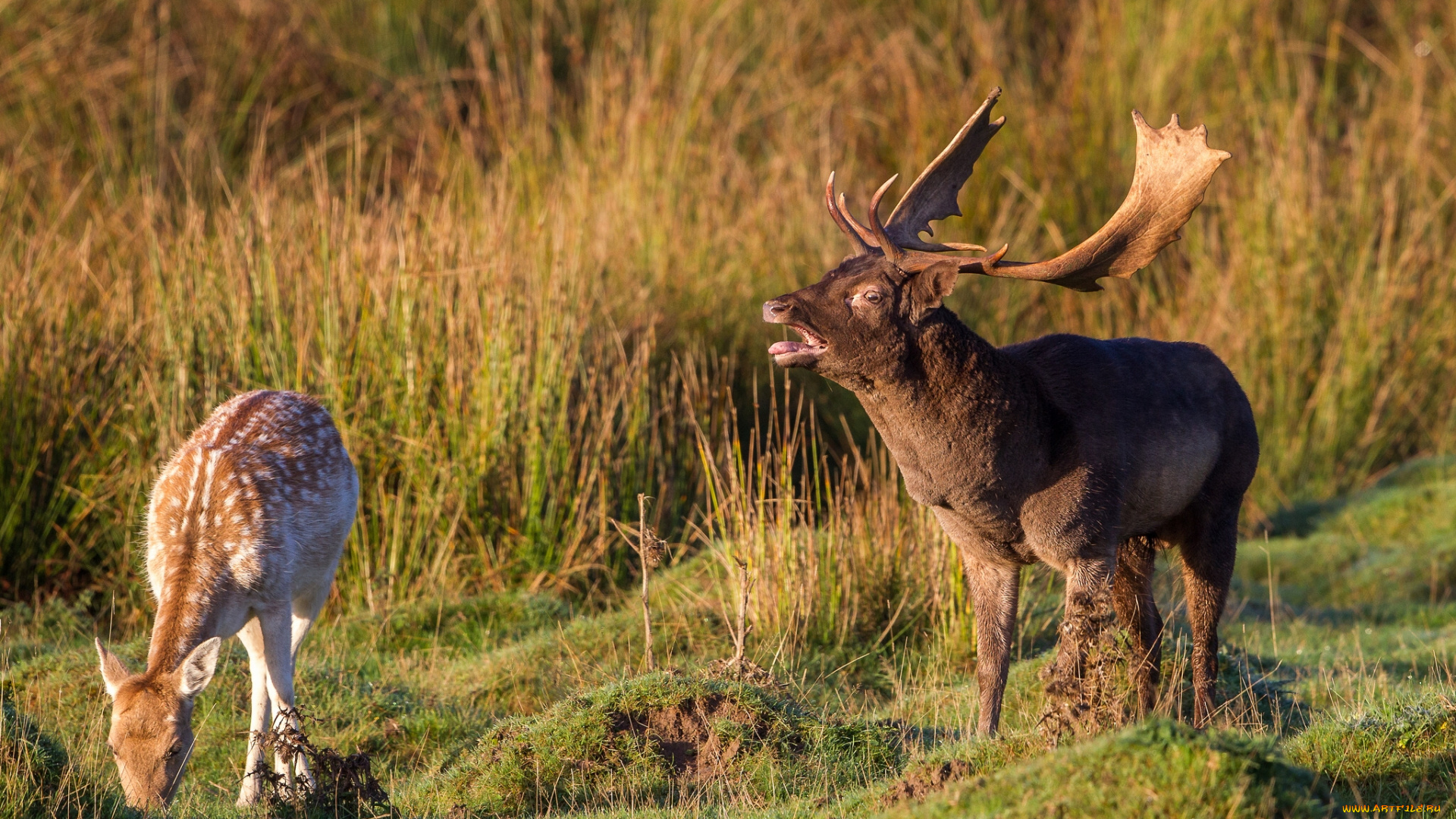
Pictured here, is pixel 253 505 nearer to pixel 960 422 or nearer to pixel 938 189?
pixel 960 422

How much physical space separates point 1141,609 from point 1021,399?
1307 mm

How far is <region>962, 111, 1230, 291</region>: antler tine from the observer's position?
5.39 m

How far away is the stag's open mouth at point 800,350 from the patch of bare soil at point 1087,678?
134 cm

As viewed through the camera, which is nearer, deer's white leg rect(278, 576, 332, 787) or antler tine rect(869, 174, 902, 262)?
antler tine rect(869, 174, 902, 262)

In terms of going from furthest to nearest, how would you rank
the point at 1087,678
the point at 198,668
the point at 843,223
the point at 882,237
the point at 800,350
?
the point at 843,223
the point at 198,668
the point at 882,237
the point at 800,350
the point at 1087,678

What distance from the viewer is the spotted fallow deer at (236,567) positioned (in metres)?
5.55

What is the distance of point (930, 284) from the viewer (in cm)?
526

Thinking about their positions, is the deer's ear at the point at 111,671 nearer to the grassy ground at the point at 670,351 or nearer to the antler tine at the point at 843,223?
the grassy ground at the point at 670,351

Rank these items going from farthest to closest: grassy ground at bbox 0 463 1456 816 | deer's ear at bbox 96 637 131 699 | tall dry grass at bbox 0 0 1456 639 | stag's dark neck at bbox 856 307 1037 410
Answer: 1. tall dry grass at bbox 0 0 1456 639
2. deer's ear at bbox 96 637 131 699
3. stag's dark neck at bbox 856 307 1037 410
4. grassy ground at bbox 0 463 1456 816

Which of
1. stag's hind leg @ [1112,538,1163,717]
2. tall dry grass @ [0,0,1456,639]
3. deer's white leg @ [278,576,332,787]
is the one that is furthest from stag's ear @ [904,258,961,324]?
deer's white leg @ [278,576,332,787]

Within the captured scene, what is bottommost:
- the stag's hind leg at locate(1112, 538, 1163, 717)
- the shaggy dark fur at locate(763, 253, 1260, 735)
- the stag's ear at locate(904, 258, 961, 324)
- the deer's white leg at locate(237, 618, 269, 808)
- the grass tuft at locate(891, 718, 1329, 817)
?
the deer's white leg at locate(237, 618, 269, 808)

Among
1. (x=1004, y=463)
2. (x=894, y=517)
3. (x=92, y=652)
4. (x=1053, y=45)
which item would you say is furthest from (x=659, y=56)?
(x=1004, y=463)

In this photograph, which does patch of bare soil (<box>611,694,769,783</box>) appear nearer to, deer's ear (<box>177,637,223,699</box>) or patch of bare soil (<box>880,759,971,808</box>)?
patch of bare soil (<box>880,759,971,808</box>)

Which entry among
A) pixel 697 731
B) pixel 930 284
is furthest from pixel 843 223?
pixel 697 731
